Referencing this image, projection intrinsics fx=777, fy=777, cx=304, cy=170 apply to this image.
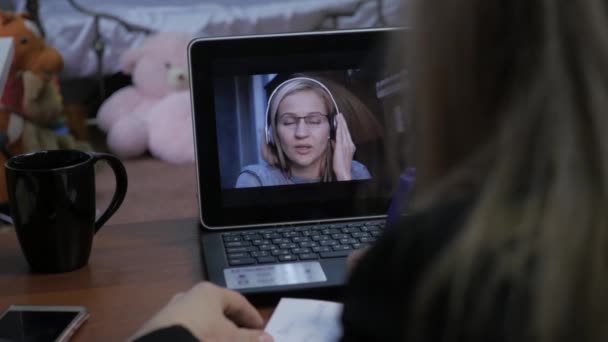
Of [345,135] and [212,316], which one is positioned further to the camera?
[345,135]

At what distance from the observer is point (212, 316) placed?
0.58 meters

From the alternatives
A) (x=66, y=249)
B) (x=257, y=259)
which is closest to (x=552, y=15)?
(x=257, y=259)

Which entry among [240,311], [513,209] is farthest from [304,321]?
[513,209]

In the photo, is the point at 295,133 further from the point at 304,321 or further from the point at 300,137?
the point at 304,321

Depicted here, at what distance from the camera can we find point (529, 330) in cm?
33

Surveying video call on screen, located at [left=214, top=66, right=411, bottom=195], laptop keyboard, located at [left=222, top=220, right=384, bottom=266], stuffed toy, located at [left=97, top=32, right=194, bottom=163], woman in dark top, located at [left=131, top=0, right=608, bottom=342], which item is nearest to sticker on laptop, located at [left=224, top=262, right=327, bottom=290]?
laptop keyboard, located at [left=222, top=220, right=384, bottom=266]

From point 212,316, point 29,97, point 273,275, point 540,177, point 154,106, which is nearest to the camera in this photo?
point 540,177

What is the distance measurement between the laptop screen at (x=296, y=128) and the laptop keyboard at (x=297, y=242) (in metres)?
0.03

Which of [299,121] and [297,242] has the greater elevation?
[299,121]

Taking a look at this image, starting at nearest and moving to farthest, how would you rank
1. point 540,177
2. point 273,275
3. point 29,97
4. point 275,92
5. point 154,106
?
point 540,177, point 273,275, point 275,92, point 29,97, point 154,106

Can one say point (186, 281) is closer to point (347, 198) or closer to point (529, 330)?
point (347, 198)

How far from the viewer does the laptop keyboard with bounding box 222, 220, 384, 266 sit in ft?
2.35

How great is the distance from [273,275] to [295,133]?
0.17m

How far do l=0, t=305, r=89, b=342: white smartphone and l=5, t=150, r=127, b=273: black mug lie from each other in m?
0.08
